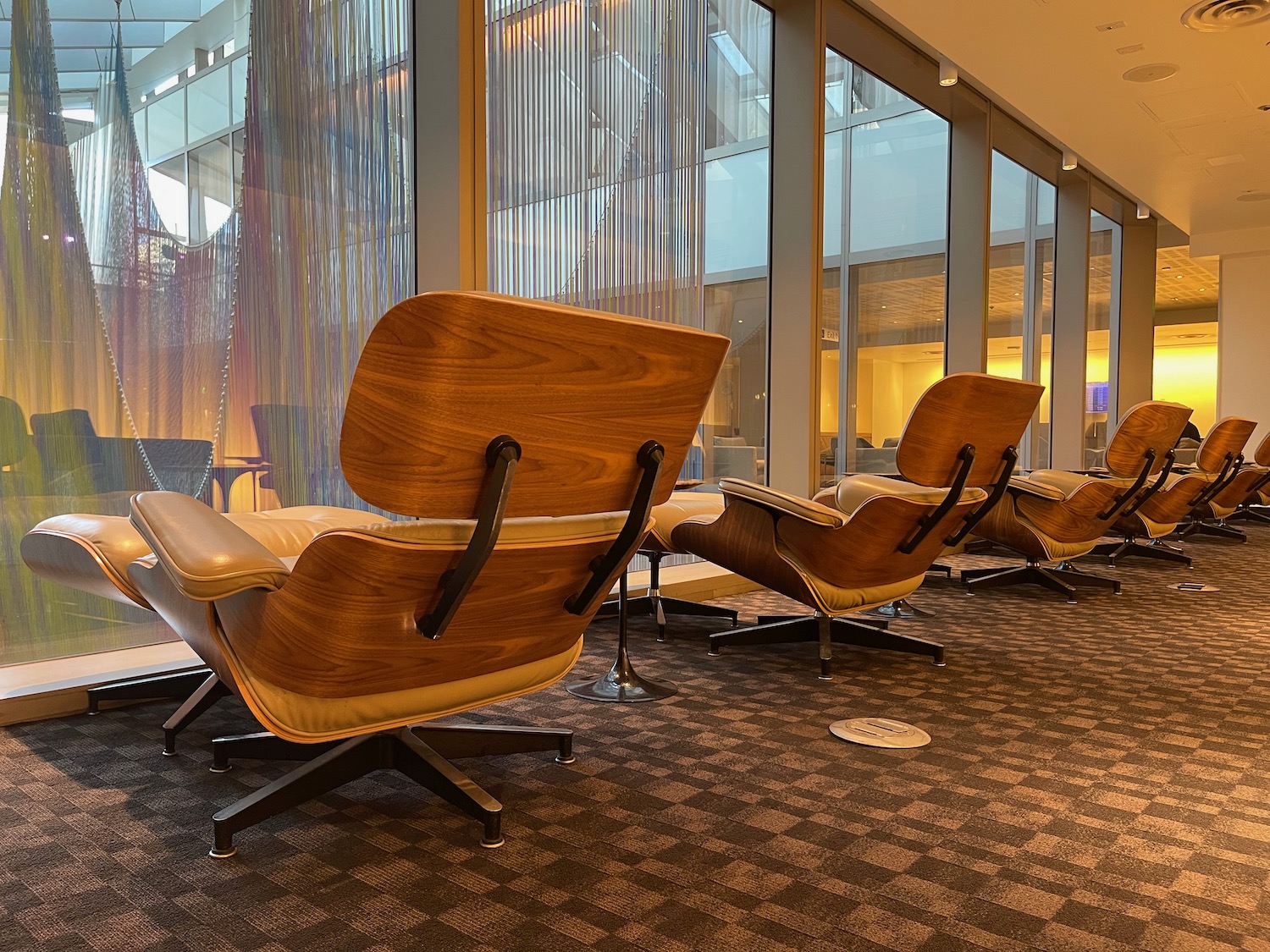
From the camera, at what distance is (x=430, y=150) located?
11.8 ft

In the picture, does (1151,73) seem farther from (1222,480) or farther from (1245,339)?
(1245,339)

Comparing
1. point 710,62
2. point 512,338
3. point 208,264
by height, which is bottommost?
point 512,338

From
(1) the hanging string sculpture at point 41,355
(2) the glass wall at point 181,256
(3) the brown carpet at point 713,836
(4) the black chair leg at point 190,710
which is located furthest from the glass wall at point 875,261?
(4) the black chair leg at point 190,710

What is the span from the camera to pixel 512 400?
1475mm

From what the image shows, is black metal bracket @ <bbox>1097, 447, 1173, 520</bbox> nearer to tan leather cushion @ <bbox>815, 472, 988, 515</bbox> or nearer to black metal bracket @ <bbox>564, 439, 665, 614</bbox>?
tan leather cushion @ <bbox>815, 472, 988, 515</bbox>

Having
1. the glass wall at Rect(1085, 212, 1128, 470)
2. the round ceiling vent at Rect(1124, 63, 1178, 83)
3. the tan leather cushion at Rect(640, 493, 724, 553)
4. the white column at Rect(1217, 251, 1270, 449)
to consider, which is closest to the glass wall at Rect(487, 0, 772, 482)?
the tan leather cushion at Rect(640, 493, 724, 553)

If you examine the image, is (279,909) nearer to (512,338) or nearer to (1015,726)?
(512,338)

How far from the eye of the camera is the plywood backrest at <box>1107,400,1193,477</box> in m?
4.94

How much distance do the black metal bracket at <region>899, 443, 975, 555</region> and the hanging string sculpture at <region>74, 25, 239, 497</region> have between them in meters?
2.29

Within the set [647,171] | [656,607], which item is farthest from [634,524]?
[647,171]

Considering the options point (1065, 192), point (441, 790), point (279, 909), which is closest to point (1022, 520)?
point (441, 790)

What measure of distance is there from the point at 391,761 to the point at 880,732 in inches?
48.6

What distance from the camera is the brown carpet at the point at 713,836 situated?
1442mm

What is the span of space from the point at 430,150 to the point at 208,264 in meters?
0.97
